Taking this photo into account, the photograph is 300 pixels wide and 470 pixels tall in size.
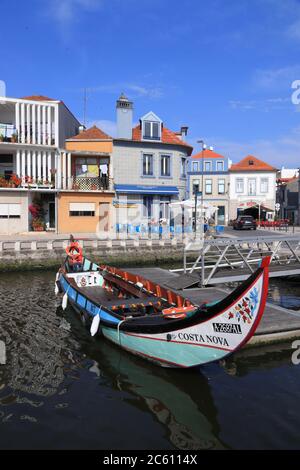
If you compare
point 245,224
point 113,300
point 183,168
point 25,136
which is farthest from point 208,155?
point 113,300

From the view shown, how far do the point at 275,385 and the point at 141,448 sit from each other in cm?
342

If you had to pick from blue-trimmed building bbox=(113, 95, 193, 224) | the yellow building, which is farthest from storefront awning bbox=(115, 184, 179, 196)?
the yellow building

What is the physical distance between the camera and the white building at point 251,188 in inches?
2167

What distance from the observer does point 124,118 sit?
111ft

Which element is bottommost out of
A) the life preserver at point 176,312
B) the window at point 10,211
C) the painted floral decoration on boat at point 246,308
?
the life preserver at point 176,312

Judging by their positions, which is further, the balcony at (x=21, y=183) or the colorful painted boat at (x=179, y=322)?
the balcony at (x=21, y=183)

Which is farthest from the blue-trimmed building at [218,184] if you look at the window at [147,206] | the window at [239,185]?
the window at [147,206]

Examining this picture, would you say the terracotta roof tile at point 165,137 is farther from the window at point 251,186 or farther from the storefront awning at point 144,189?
the window at point 251,186

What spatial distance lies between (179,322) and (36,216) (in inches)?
1008

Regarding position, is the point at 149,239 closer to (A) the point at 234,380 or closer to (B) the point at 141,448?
(A) the point at 234,380

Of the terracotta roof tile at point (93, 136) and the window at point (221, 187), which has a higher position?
the terracotta roof tile at point (93, 136)

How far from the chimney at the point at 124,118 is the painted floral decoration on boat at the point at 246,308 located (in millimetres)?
28152

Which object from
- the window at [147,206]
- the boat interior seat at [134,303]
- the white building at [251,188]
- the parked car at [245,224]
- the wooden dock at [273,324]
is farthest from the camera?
the white building at [251,188]

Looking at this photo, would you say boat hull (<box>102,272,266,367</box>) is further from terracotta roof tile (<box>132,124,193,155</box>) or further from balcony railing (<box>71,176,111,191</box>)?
terracotta roof tile (<box>132,124,193,155</box>)
